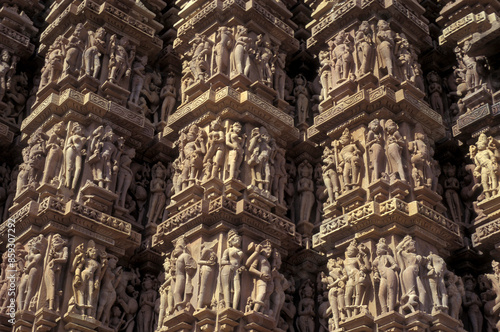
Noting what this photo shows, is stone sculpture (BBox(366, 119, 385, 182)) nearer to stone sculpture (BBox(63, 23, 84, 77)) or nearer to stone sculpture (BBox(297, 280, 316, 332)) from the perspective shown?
stone sculpture (BBox(297, 280, 316, 332))

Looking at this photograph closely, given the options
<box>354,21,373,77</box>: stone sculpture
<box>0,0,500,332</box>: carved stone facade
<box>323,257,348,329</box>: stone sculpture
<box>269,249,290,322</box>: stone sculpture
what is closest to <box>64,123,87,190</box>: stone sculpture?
<box>0,0,500,332</box>: carved stone facade

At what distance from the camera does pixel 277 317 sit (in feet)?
43.6

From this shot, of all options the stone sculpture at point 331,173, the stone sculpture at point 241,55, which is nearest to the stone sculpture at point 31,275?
the stone sculpture at point 241,55

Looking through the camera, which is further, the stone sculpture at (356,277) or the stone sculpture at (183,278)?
the stone sculpture at (183,278)

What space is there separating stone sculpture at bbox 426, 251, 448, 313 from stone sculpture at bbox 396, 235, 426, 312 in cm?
18

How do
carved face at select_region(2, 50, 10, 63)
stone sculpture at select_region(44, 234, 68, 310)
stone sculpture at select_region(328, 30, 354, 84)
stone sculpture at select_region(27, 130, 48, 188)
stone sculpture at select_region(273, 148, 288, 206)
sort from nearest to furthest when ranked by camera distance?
stone sculpture at select_region(44, 234, 68, 310)
stone sculpture at select_region(273, 148, 288, 206)
stone sculpture at select_region(27, 130, 48, 188)
stone sculpture at select_region(328, 30, 354, 84)
carved face at select_region(2, 50, 10, 63)

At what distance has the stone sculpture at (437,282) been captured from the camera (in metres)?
12.5

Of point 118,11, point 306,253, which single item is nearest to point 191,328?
point 306,253

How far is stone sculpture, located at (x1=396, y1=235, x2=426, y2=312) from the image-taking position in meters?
12.4

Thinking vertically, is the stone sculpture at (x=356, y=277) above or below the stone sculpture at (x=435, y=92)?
below

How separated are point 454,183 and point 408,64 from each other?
2.47 metres

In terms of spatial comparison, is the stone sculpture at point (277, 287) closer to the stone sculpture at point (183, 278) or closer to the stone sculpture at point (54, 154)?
the stone sculpture at point (183, 278)

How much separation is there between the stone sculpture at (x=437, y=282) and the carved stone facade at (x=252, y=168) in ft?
0.11

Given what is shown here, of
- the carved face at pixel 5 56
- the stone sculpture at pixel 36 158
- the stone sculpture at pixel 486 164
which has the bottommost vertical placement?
the stone sculpture at pixel 486 164
